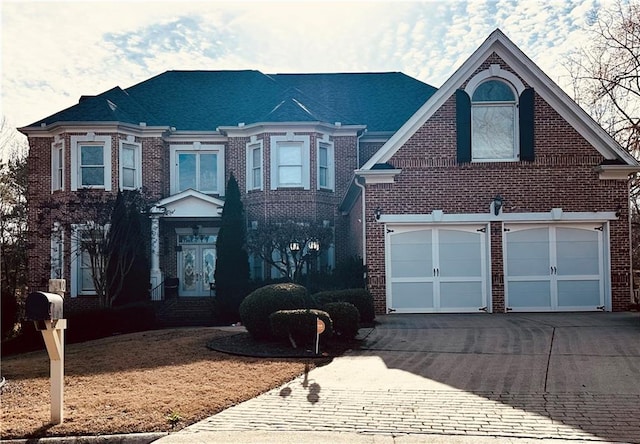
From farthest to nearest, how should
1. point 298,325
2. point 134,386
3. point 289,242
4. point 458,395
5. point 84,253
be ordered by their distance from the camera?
1. point 84,253
2. point 289,242
3. point 298,325
4. point 134,386
5. point 458,395

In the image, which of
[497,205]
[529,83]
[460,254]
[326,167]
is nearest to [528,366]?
[460,254]

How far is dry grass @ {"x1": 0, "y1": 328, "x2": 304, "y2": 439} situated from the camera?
6.57 m

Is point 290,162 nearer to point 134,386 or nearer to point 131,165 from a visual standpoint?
point 131,165

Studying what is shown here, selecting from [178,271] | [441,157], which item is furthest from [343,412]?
[178,271]

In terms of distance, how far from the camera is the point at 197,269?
Answer: 75.5 ft

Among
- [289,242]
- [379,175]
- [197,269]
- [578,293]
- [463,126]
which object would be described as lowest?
[578,293]

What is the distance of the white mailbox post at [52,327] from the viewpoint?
6.50 meters

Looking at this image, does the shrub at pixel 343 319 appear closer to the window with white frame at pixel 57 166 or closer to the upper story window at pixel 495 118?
the upper story window at pixel 495 118

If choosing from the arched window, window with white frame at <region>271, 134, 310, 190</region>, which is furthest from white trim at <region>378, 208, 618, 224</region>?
window with white frame at <region>271, 134, 310, 190</region>

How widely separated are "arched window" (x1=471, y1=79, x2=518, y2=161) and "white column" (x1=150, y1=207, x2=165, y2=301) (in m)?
11.4

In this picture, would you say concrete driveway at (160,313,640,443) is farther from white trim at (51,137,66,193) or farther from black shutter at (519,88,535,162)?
white trim at (51,137,66,193)

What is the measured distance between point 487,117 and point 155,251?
41.0 ft

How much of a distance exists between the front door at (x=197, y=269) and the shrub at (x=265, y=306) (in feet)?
37.2

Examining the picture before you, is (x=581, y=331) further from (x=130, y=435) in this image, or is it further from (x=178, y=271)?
(x=178, y=271)
